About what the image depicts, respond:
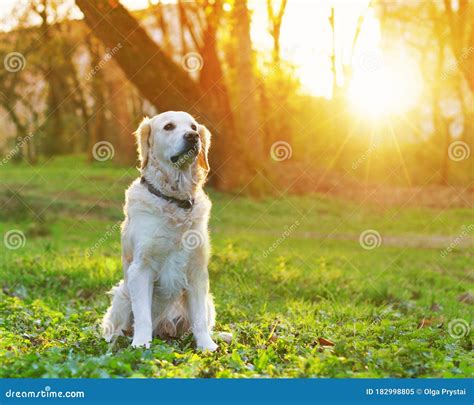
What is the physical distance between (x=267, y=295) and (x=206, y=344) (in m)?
3.22

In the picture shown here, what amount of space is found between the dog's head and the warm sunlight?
1372 centimetres

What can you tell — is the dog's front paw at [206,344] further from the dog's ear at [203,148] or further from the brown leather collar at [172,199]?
the dog's ear at [203,148]

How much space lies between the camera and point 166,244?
20.1ft

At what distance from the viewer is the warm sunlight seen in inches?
896

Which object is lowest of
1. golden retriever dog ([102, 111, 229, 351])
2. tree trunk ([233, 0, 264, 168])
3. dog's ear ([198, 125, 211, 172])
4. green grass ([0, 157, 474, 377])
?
green grass ([0, 157, 474, 377])

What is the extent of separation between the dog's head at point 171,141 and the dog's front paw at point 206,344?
1.53 metres

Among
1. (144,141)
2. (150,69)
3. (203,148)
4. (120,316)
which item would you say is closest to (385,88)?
(150,69)

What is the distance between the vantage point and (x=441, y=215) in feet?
71.3

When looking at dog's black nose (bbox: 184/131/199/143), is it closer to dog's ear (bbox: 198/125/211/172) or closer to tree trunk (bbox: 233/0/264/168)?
dog's ear (bbox: 198/125/211/172)

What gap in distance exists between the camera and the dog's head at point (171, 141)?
629cm

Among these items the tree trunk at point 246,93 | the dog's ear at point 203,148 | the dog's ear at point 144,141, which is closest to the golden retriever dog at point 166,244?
the dog's ear at point 144,141

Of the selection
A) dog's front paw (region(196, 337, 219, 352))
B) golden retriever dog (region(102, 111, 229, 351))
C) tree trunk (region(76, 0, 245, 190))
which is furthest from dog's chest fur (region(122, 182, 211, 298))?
tree trunk (region(76, 0, 245, 190))

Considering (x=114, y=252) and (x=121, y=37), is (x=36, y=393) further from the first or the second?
(x=121, y=37)

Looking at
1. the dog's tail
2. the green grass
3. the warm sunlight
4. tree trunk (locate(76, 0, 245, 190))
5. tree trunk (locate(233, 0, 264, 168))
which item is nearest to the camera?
the green grass
